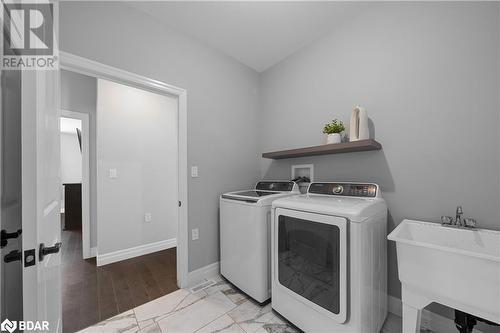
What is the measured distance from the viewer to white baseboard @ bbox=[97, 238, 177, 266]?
239 cm

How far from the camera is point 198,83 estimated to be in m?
2.06

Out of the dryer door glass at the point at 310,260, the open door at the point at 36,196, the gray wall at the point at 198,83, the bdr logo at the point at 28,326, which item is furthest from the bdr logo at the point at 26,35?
the dryer door glass at the point at 310,260

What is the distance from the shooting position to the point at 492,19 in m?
1.19

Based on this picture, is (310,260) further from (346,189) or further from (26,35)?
(26,35)

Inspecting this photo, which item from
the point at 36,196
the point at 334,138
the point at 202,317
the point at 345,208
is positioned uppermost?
the point at 334,138

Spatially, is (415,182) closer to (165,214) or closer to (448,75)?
(448,75)

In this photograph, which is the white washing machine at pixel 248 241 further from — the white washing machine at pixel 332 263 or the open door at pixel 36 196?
the open door at pixel 36 196

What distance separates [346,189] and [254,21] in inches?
Answer: 66.4

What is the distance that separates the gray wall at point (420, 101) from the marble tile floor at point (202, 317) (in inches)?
38.7

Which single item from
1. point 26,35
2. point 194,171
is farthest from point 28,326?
point 194,171

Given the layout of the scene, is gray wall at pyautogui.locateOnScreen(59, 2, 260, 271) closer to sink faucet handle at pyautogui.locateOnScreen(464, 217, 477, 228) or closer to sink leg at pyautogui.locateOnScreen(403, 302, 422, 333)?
sink leg at pyautogui.locateOnScreen(403, 302, 422, 333)

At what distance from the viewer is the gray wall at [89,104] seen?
2566mm

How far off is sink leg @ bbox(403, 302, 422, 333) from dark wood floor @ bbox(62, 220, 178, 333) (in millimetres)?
1779

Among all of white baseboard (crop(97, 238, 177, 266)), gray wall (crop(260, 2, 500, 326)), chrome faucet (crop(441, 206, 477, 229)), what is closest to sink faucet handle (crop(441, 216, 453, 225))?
chrome faucet (crop(441, 206, 477, 229))
